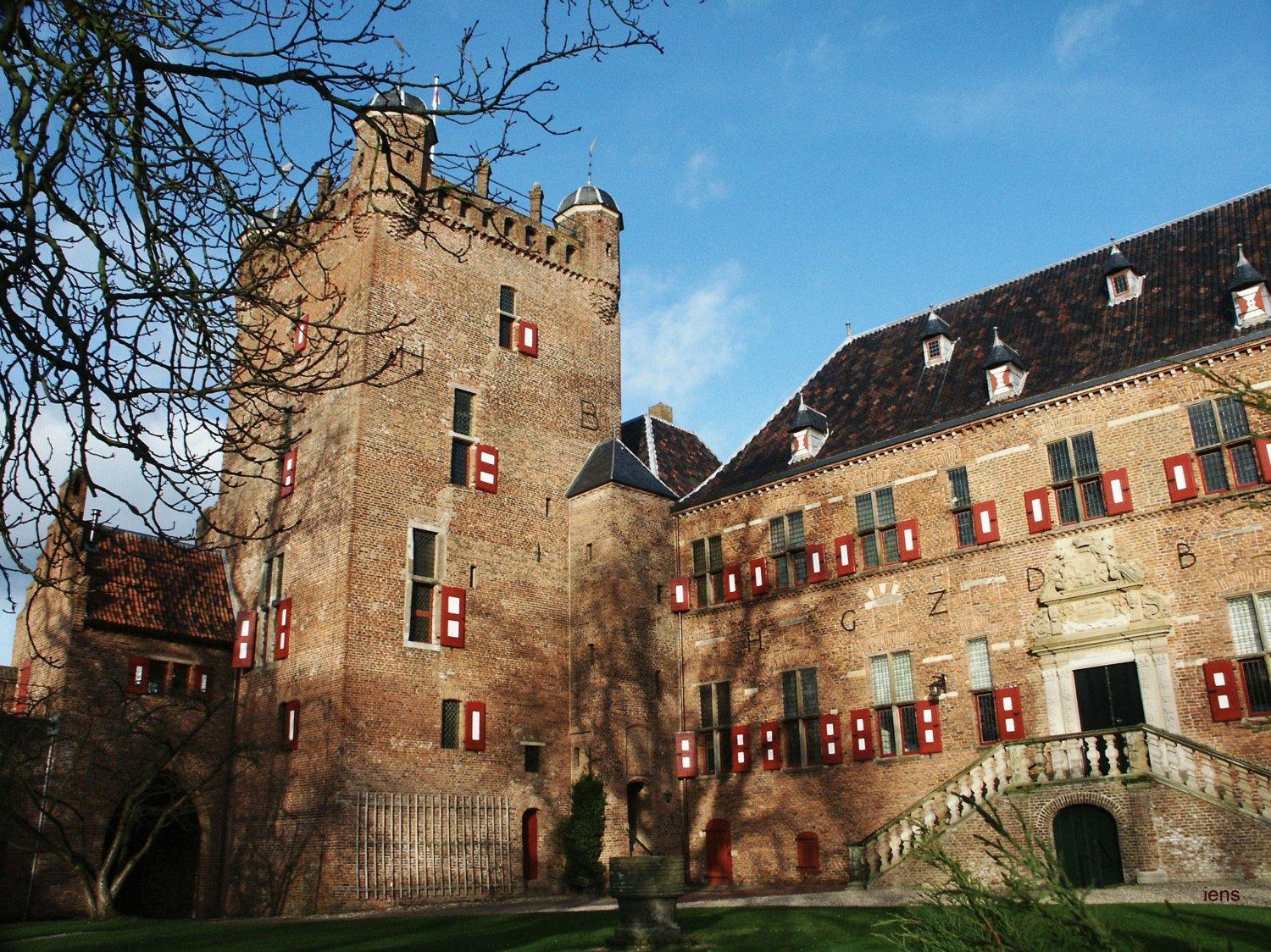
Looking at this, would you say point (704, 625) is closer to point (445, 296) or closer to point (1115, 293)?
point (445, 296)

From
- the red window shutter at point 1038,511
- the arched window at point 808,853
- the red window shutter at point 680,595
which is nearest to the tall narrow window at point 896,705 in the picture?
the arched window at point 808,853

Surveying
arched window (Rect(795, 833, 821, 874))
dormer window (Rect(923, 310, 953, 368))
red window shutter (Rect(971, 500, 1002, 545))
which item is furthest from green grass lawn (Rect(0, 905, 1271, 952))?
dormer window (Rect(923, 310, 953, 368))

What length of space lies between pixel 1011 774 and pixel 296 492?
1531 cm

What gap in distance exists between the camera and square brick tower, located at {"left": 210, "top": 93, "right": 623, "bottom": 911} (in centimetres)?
1964

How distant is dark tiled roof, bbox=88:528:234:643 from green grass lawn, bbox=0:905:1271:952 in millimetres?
6482

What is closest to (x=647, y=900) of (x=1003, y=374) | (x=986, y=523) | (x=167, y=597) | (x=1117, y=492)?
(x=986, y=523)

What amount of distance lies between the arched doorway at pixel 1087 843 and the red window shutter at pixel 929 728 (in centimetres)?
329

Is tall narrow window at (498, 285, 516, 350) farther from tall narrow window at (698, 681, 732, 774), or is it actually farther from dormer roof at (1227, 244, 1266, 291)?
dormer roof at (1227, 244, 1266, 291)

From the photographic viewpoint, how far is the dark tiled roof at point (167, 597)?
70.9 ft

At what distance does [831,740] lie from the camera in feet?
67.6

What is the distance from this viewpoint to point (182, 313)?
20.8 feet

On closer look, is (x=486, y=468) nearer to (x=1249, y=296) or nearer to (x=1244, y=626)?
(x=1244, y=626)

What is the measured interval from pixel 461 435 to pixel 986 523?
1099 centimetres

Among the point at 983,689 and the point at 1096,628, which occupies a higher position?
the point at 1096,628
